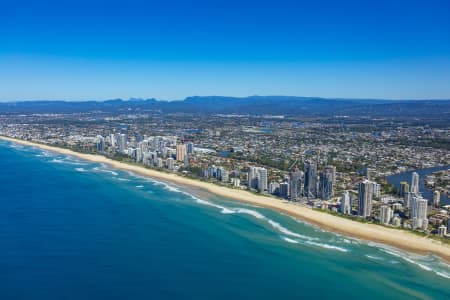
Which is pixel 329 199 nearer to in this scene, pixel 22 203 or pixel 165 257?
pixel 165 257

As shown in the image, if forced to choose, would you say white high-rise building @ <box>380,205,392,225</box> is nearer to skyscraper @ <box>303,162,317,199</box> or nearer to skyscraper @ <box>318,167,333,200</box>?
skyscraper @ <box>318,167,333,200</box>

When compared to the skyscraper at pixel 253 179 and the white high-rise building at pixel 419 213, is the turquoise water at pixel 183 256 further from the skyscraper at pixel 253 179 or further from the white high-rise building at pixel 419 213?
the skyscraper at pixel 253 179

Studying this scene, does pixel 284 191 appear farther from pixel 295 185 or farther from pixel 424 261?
pixel 424 261

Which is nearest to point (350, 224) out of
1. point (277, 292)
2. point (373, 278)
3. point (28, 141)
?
point (373, 278)

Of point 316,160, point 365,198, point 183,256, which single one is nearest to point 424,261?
point 365,198

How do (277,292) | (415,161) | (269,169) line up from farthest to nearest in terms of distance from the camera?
(415,161), (269,169), (277,292)
